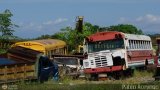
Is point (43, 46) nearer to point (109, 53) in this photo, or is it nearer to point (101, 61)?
point (101, 61)

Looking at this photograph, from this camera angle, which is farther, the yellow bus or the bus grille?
the yellow bus

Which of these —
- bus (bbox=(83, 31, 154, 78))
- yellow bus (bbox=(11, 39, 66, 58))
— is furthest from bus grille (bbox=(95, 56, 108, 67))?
yellow bus (bbox=(11, 39, 66, 58))

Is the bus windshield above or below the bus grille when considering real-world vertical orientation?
above

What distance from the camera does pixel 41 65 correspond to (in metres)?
24.7

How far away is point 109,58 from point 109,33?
2057 millimetres

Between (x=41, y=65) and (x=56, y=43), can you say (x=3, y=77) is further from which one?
(x=56, y=43)

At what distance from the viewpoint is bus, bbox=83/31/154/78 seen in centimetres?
3095

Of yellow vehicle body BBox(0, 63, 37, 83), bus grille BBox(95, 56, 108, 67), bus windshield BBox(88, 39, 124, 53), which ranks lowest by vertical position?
yellow vehicle body BBox(0, 63, 37, 83)

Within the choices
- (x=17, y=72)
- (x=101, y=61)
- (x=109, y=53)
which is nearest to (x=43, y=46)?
(x=101, y=61)

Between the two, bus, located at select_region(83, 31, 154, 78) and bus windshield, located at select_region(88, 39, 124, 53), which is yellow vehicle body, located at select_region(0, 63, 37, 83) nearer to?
bus, located at select_region(83, 31, 154, 78)

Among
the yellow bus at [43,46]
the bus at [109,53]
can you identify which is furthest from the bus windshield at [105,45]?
the yellow bus at [43,46]

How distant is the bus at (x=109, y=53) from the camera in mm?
30953

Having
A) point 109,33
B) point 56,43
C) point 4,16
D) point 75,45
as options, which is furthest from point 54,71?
point 75,45

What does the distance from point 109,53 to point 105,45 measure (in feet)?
3.75
